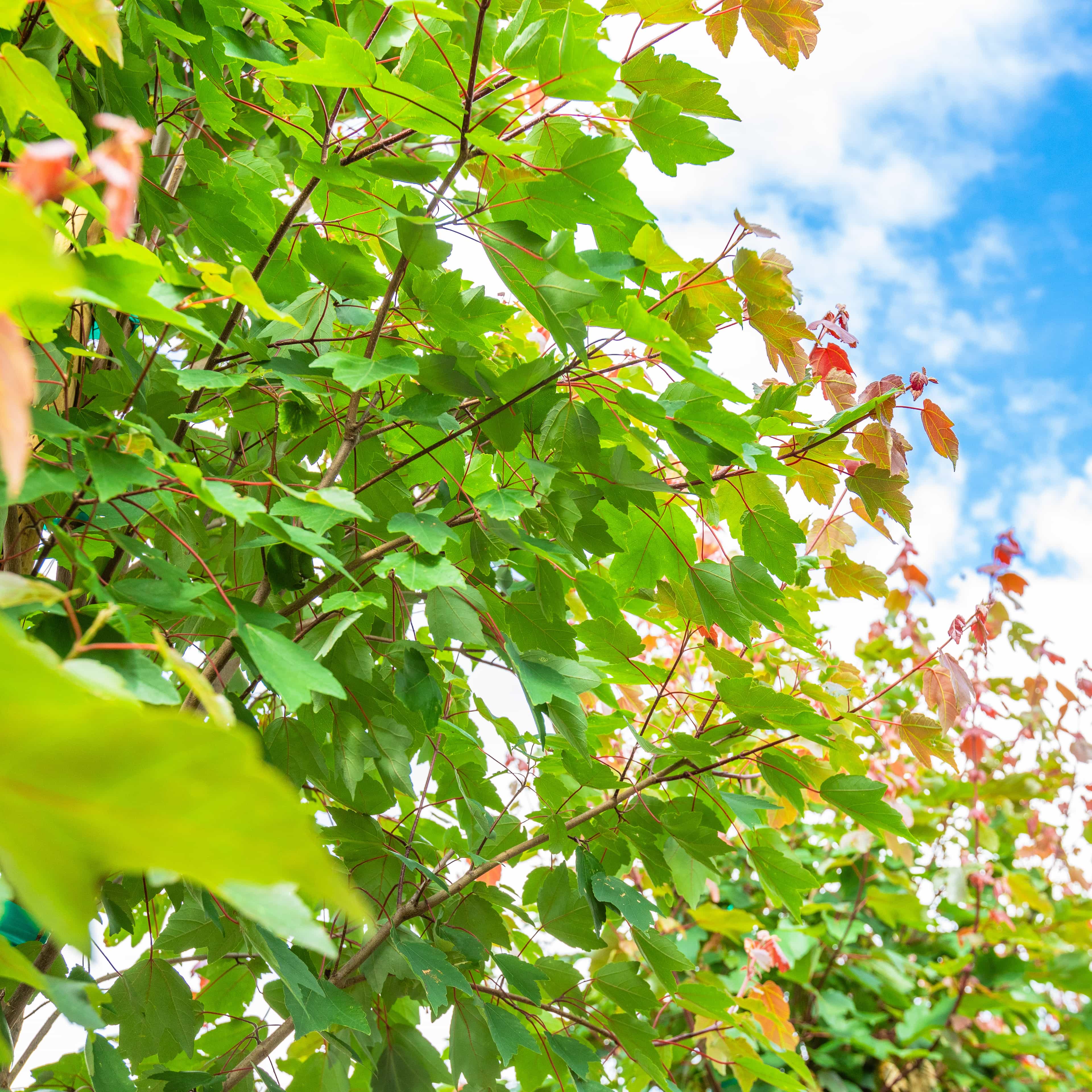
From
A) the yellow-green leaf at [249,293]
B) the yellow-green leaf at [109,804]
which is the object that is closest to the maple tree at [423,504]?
the yellow-green leaf at [249,293]

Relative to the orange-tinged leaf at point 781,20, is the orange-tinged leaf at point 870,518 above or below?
below

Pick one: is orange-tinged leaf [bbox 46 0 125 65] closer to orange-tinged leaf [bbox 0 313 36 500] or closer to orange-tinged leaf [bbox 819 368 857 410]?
orange-tinged leaf [bbox 0 313 36 500]

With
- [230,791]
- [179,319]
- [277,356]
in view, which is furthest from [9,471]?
[277,356]

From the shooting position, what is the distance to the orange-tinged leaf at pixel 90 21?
48cm

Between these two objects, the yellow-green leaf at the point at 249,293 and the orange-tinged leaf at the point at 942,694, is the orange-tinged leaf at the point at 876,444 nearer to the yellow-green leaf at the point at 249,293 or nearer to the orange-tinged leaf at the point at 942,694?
the orange-tinged leaf at the point at 942,694

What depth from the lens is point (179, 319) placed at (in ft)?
1.62

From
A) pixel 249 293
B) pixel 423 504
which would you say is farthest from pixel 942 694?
pixel 249 293

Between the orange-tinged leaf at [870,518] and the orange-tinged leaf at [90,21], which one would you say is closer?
the orange-tinged leaf at [90,21]

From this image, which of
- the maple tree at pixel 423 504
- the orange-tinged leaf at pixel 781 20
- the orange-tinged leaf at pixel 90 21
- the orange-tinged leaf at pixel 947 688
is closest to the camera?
the orange-tinged leaf at pixel 90 21

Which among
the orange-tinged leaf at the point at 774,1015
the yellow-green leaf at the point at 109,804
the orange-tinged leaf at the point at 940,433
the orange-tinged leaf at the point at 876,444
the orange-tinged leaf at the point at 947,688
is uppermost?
the orange-tinged leaf at the point at 940,433

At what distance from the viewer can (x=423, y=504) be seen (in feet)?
3.23

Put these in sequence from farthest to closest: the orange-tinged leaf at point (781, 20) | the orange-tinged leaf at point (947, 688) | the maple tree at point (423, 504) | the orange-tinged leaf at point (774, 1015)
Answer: the orange-tinged leaf at point (774, 1015)
the orange-tinged leaf at point (947, 688)
the orange-tinged leaf at point (781, 20)
the maple tree at point (423, 504)

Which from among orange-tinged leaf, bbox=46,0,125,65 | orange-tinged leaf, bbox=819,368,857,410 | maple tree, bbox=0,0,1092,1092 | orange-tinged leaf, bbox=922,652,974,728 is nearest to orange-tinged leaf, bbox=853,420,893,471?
maple tree, bbox=0,0,1092,1092

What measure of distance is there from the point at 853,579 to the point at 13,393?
37.0 inches
